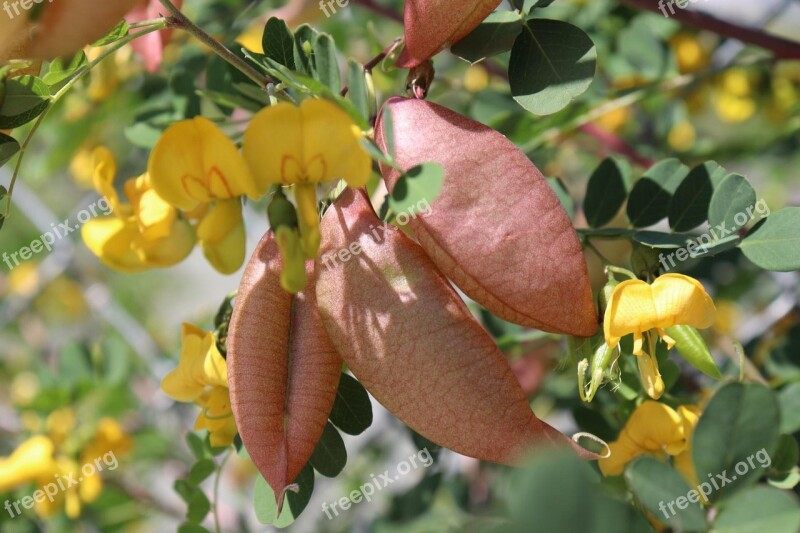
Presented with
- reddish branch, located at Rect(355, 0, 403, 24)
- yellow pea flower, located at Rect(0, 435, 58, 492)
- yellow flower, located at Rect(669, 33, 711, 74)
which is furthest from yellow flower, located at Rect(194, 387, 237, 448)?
yellow flower, located at Rect(669, 33, 711, 74)

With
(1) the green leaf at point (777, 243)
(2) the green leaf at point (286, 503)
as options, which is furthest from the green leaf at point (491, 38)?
(2) the green leaf at point (286, 503)

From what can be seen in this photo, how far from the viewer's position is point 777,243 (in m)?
0.56

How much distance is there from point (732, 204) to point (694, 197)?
0.15ft

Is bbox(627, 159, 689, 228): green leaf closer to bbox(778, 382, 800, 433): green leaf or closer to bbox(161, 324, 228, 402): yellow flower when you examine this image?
bbox(778, 382, 800, 433): green leaf

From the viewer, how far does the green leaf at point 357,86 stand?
524 mm

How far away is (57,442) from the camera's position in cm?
105

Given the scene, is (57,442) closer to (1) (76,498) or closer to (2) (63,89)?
(1) (76,498)

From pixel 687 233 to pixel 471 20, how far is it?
0.75 ft

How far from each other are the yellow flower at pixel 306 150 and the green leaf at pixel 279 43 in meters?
0.12

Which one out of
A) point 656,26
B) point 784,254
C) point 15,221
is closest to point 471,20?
point 784,254

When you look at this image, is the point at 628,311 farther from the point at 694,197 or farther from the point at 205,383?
the point at 205,383

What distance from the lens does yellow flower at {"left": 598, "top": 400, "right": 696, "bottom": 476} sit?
59 cm

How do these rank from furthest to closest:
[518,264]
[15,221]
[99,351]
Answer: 1. [15,221]
2. [99,351]
3. [518,264]

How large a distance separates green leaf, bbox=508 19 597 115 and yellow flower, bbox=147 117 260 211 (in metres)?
0.21
